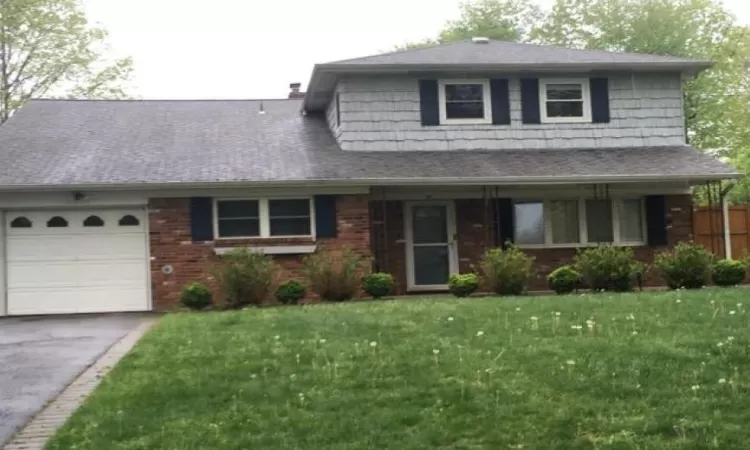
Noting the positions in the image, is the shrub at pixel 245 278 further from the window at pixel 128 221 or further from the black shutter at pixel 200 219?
the window at pixel 128 221

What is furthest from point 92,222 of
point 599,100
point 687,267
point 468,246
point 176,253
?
point 687,267

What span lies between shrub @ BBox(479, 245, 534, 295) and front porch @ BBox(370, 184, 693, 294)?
2072 mm

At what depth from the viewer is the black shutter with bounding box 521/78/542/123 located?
17.0 meters

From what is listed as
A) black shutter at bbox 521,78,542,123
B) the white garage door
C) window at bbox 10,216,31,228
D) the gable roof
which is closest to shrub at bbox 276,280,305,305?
the white garage door

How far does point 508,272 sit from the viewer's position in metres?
14.0

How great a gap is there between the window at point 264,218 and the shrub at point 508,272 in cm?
342

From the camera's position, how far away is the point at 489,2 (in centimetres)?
4169

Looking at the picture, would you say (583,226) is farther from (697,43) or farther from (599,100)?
(697,43)

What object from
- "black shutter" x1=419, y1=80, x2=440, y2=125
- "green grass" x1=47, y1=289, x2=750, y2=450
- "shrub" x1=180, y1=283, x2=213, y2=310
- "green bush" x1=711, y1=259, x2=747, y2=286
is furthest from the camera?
"black shutter" x1=419, y1=80, x2=440, y2=125

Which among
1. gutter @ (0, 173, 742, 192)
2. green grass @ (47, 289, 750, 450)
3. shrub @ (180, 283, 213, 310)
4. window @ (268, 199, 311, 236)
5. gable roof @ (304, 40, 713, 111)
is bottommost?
green grass @ (47, 289, 750, 450)

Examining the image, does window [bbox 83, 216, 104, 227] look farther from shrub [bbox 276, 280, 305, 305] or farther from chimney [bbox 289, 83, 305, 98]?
chimney [bbox 289, 83, 305, 98]

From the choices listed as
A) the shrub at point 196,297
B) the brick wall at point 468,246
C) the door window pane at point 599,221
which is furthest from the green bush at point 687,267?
the shrub at point 196,297

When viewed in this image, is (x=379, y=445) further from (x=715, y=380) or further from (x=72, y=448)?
(x=715, y=380)

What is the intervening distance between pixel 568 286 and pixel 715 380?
7.77 metres
